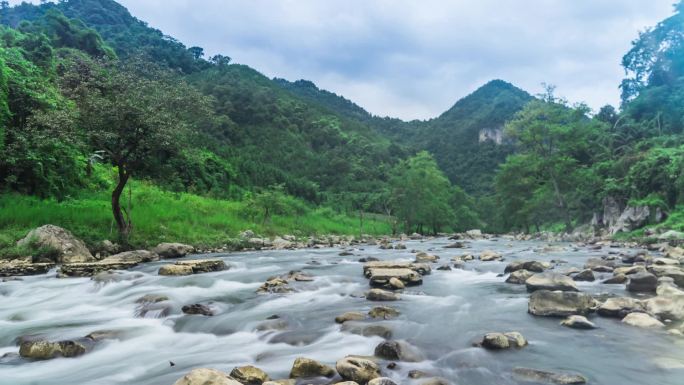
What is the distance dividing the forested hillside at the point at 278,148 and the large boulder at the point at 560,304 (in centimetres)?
1561

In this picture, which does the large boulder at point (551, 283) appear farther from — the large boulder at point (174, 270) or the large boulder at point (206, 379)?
the large boulder at point (174, 270)

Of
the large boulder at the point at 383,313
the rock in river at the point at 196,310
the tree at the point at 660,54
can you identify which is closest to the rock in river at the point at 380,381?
the large boulder at the point at 383,313

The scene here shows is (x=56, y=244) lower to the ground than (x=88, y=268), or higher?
higher

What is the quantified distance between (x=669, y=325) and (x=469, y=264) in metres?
9.31

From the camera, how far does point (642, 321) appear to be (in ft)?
23.4

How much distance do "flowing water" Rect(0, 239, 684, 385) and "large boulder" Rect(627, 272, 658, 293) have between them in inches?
22.7

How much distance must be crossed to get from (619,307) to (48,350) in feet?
31.3

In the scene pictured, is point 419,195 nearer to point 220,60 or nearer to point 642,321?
point 642,321

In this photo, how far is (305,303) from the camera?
32.3ft

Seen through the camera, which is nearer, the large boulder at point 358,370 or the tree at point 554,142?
the large boulder at point 358,370

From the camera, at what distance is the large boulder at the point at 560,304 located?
796 centimetres

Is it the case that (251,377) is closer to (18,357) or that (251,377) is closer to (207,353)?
(207,353)

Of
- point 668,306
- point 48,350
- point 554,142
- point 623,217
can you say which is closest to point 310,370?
point 48,350

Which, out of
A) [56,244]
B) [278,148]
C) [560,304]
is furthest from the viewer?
[278,148]
